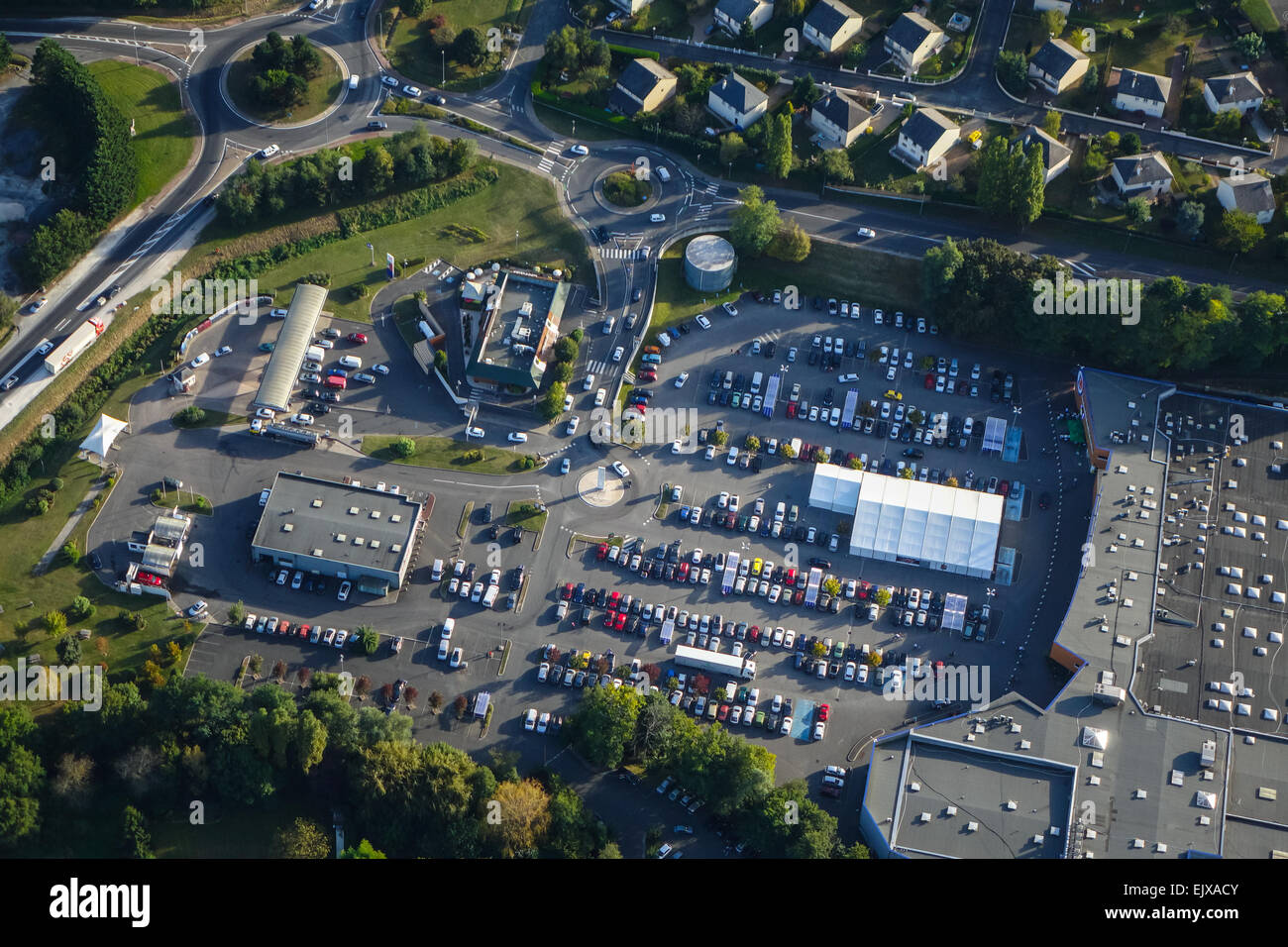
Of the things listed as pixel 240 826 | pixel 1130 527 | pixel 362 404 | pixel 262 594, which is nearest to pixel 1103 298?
pixel 1130 527

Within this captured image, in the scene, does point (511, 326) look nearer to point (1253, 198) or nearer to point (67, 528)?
point (67, 528)

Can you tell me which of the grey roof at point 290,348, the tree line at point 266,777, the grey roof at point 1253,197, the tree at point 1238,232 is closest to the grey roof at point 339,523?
the grey roof at point 290,348

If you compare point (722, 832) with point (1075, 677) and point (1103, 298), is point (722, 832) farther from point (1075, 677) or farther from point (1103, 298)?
point (1103, 298)

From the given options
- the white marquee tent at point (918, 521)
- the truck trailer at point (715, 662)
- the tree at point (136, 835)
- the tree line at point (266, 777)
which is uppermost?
the white marquee tent at point (918, 521)

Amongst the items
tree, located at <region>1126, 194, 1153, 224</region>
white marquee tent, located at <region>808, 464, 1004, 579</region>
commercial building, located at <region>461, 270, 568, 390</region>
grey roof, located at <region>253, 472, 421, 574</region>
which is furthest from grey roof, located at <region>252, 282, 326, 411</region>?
tree, located at <region>1126, 194, 1153, 224</region>

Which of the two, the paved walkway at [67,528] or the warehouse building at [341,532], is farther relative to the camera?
the paved walkway at [67,528]

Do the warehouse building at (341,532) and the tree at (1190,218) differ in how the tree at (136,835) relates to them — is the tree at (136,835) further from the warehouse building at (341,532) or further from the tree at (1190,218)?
the tree at (1190,218)
